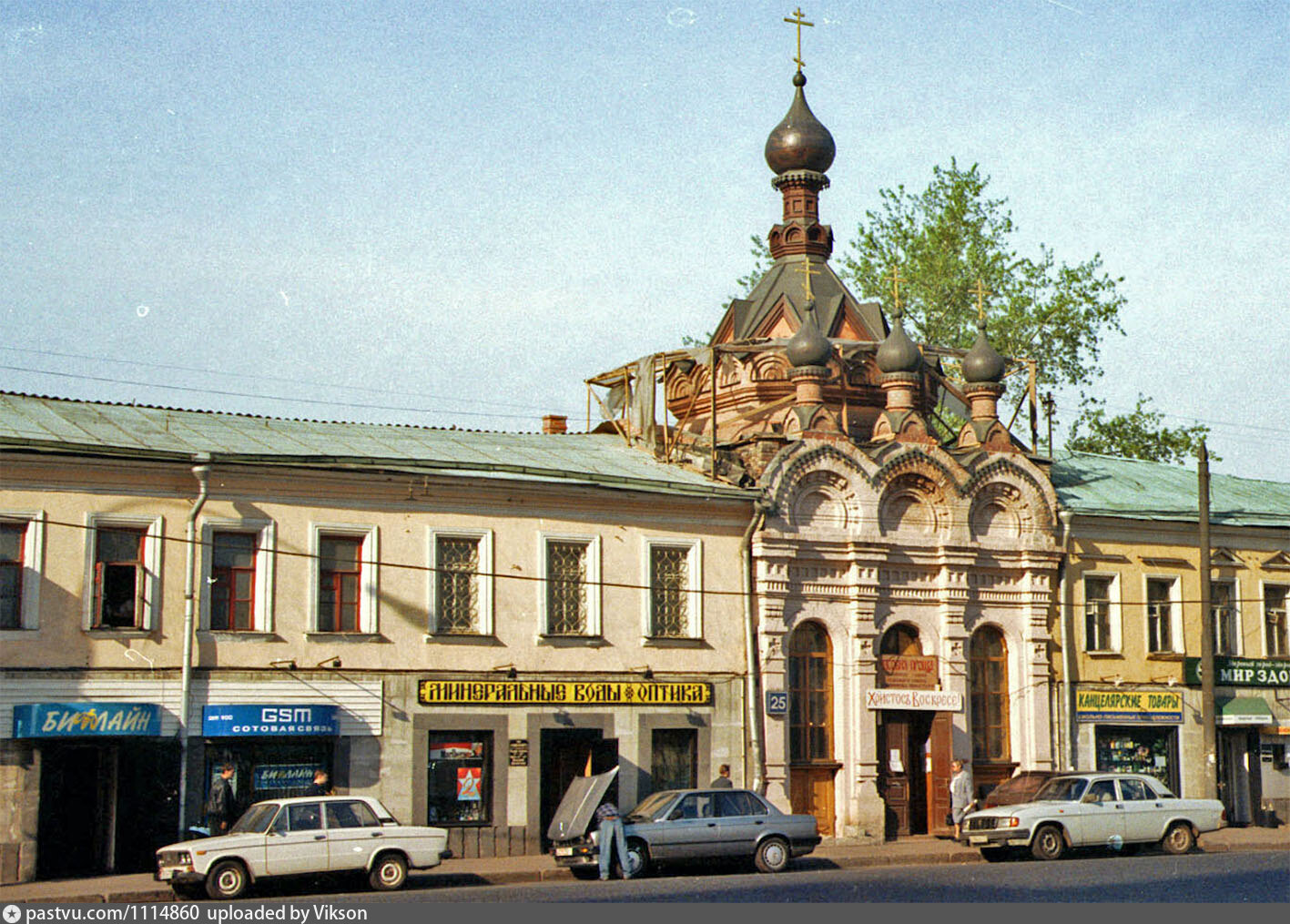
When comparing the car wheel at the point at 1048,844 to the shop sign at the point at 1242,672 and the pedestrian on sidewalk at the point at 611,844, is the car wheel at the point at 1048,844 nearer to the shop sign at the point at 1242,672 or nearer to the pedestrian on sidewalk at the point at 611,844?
the pedestrian on sidewalk at the point at 611,844

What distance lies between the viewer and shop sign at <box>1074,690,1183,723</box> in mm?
38000

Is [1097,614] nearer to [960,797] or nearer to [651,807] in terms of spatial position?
[960,797]

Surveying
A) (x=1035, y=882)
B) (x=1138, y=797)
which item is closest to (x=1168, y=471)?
(x=1138, y=797)

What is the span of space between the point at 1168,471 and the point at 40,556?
89.9 ft

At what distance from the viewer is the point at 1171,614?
1558 inches

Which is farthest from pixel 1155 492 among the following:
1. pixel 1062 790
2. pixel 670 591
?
pixel 670 591

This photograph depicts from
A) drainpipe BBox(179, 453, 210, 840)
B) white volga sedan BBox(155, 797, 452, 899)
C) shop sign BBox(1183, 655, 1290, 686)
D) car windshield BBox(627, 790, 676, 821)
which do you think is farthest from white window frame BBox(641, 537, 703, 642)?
shop sign BBox(1183, 655, 1290, 686)

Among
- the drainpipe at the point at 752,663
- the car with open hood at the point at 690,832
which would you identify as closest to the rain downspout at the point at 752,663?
the drainpipe at the point at 752,663

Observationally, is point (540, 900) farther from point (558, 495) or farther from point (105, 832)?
point (558, 495)

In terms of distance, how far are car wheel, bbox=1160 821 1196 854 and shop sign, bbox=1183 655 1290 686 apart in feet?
29.3

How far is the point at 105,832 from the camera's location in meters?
28.9

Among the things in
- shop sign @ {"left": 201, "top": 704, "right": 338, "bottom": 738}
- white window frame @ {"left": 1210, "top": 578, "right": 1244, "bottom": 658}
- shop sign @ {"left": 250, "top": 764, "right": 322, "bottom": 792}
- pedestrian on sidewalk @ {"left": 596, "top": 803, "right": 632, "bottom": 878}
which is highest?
white window frame @ {"left": 1210, "top": 578, "right": 1244, "bottom": 658}

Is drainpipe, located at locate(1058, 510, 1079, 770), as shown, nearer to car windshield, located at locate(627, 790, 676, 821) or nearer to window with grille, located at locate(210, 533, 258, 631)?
car windshield, located at locate(627, 790, 676, 821)

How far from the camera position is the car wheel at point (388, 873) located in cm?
2530
